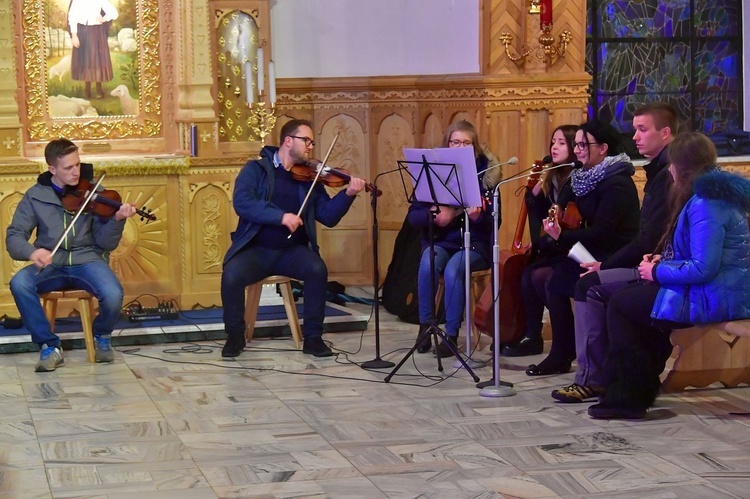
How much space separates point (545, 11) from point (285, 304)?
2928 mm

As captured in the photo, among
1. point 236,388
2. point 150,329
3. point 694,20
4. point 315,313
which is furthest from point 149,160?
point 694,20

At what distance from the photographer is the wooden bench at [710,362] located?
5727 millimetres

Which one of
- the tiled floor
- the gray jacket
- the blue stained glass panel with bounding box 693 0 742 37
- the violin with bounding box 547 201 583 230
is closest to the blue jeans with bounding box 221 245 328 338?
the tiled floor

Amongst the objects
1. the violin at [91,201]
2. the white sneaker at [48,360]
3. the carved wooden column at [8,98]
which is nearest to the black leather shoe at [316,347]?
the violin at [91,201]

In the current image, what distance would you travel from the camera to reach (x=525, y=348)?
6.84 metres

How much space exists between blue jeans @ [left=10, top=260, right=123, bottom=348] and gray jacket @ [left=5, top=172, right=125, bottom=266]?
0.07m

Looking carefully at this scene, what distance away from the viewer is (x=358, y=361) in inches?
267

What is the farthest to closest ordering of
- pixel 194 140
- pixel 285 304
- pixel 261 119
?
pixel 194 140 → pixel 261 119 → pixel 285 304

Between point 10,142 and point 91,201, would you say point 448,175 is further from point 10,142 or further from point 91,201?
point 10,142

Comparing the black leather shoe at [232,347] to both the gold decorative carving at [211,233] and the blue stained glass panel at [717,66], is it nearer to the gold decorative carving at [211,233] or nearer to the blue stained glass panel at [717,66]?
the gold decorative carving at [211,233]

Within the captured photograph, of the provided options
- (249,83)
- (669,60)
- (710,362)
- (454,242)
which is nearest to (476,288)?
(454,242)

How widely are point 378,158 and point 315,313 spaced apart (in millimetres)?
2448

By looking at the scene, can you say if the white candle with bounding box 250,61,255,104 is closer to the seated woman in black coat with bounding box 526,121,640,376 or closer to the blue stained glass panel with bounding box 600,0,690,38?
the seated woman in black coat with bounding box 526,121,640,376

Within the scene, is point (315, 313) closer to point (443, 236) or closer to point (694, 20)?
point (443, 236)
